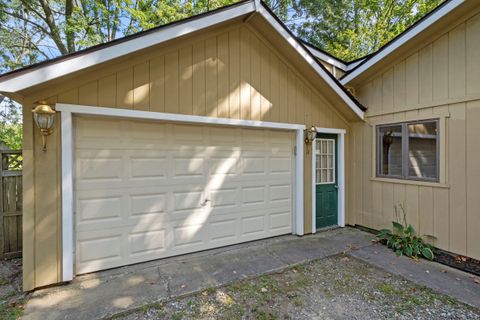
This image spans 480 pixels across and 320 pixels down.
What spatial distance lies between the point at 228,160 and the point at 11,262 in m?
3.85

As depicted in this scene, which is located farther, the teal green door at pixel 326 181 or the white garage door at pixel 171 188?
the teal green door at pixel 326 181

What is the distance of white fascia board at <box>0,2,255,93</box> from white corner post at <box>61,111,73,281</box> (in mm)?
504

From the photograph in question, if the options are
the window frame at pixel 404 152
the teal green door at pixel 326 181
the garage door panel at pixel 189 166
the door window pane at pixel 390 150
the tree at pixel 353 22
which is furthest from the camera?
the tree at pixel 353 22

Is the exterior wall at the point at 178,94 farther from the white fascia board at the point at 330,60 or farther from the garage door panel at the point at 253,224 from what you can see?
the white fascia board at the point at 330,60

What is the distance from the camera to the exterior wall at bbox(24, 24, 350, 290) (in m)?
3.02

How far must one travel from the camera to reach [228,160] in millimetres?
4449

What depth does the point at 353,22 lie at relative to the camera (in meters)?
12.7

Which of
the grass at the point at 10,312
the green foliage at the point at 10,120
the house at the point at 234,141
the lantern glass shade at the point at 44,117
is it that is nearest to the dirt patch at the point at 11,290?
the grass at the point at 10,312

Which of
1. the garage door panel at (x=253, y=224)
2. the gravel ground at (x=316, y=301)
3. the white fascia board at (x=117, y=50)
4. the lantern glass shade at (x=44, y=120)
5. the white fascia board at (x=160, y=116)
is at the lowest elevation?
the gravel ground at (x=316, y=301)

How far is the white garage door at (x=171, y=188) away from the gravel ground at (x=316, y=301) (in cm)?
125

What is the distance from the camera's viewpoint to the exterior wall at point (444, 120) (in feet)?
12.8

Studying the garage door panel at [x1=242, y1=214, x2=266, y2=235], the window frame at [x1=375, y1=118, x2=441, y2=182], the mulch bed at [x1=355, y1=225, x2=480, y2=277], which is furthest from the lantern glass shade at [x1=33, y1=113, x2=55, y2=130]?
the mulch bed at [x1=355, y1=225, x2=480, y2=277]

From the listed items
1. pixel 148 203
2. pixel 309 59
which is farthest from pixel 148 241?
pixel 309 59

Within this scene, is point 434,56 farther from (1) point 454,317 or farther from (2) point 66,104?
(2) point 66,104
